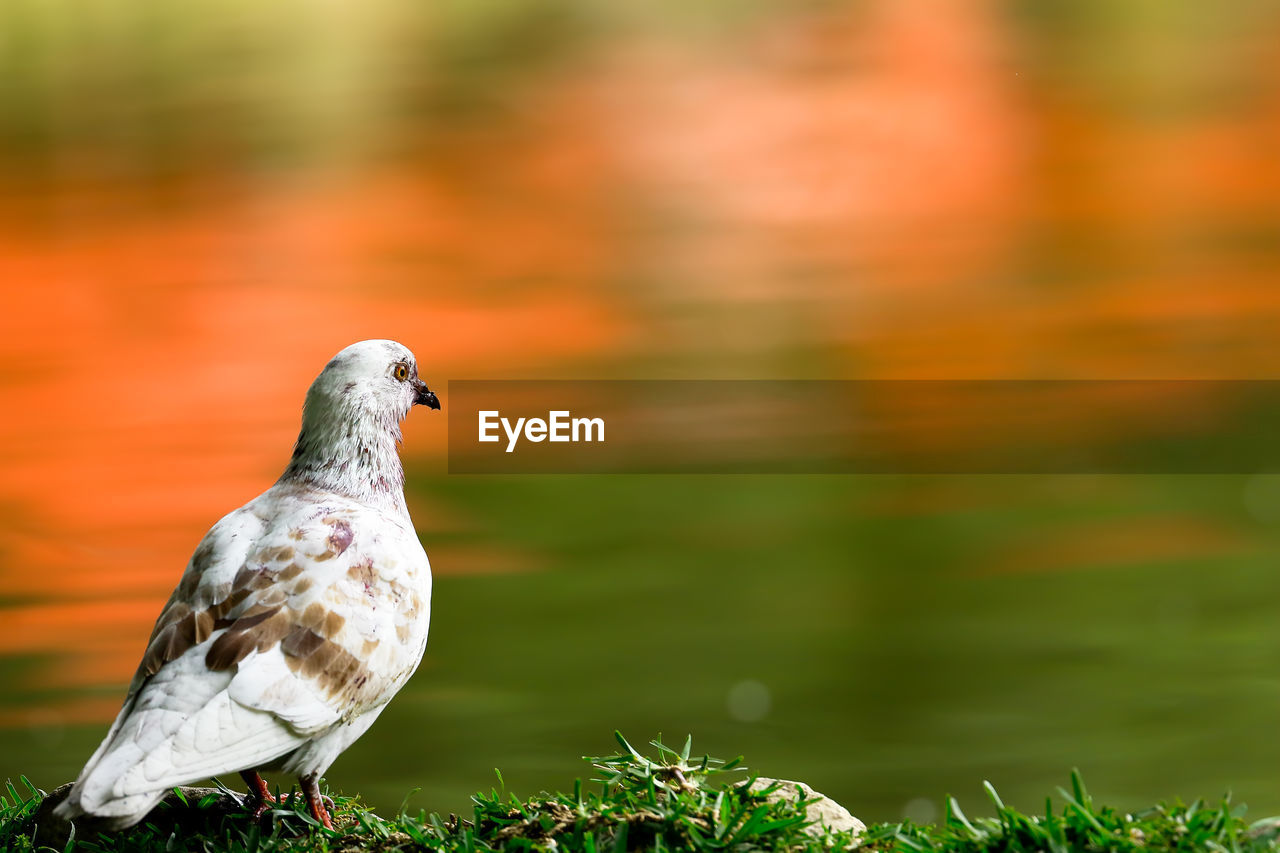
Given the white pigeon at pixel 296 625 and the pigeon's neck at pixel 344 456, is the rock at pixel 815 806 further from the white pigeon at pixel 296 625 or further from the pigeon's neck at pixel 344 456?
the pigeon's neck at pixel 344 456

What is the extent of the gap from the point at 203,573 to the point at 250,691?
299mm

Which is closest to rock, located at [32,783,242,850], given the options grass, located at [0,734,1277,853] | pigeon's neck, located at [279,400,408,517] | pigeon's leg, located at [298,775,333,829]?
grass, located at [0,734,1277,853]

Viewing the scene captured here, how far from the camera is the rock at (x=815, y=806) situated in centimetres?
208

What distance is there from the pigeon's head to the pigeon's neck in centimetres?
1

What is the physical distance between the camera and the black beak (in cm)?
252

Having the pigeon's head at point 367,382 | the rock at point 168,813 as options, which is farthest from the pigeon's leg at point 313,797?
the pigeon's head at point 367,382

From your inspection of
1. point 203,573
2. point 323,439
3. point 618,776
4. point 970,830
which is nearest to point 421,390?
point 323,439

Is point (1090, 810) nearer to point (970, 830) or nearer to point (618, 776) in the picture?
point (970, 830)

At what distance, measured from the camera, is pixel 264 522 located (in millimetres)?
2258

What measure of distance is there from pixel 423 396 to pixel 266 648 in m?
0.72

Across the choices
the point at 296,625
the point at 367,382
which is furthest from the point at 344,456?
the point at 296,625

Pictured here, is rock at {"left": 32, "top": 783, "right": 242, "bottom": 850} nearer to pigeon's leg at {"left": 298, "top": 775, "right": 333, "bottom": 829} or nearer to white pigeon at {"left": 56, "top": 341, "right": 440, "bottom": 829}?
white pigeon at {"left": 56, "top": 341, "right": 440, "bottom": 829}

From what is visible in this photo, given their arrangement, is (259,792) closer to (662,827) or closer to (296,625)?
(296,625)

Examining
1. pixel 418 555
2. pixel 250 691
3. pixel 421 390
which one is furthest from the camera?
pixel 421 390
